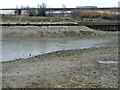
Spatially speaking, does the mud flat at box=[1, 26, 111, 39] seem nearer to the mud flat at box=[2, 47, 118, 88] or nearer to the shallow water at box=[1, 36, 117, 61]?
the shallow water at box=[1, 36, 117, 61]

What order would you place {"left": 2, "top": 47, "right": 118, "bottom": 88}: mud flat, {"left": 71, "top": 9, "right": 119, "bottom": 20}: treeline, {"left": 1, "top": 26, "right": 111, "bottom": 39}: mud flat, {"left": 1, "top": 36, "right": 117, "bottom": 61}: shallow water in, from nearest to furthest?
1. {"left": 2, "top": 47, "right": 118, "bottom": 88}: mud flat
2. {"left": 1, "top": 36, "right": 117, "bottom": 61}: shallow water
3. {"left": 1, "top": 26, "right": 111, "bottom": 39}: mud flat
4. {"left": 71, "top": 9, "right": 119, "bottom": 20}: treeline

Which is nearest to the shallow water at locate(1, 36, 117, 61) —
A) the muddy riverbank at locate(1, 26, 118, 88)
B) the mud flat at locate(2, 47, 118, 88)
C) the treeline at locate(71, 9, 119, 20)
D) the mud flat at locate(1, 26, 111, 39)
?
the muddy riverbank at locate(1, 26, 118, 88)

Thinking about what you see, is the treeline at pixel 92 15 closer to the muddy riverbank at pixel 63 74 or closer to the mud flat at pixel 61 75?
the muddy riverbank at pixel 63 74

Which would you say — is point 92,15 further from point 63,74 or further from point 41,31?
point 63,74

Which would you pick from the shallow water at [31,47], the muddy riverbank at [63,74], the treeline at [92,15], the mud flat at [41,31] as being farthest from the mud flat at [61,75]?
the treeline at [92,15]

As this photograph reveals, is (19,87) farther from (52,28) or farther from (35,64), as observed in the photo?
(52,28)

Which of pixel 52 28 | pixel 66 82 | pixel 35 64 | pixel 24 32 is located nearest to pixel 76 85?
pixel 66 82

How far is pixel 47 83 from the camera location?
1047 centimetres

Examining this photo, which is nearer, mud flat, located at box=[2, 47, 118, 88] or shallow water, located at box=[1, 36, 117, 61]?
mud flat, located at box=[2, 47, 118, 88]

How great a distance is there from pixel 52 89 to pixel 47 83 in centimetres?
85

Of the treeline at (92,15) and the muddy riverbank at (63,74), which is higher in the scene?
the treeline at (92,15)

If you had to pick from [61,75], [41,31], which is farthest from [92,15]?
[61,75]

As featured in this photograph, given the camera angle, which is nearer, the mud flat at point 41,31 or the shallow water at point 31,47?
the shallow water at point 31,47

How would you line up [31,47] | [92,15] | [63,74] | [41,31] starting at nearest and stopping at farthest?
[63,74], [31,47], [41,31], [92,15]
